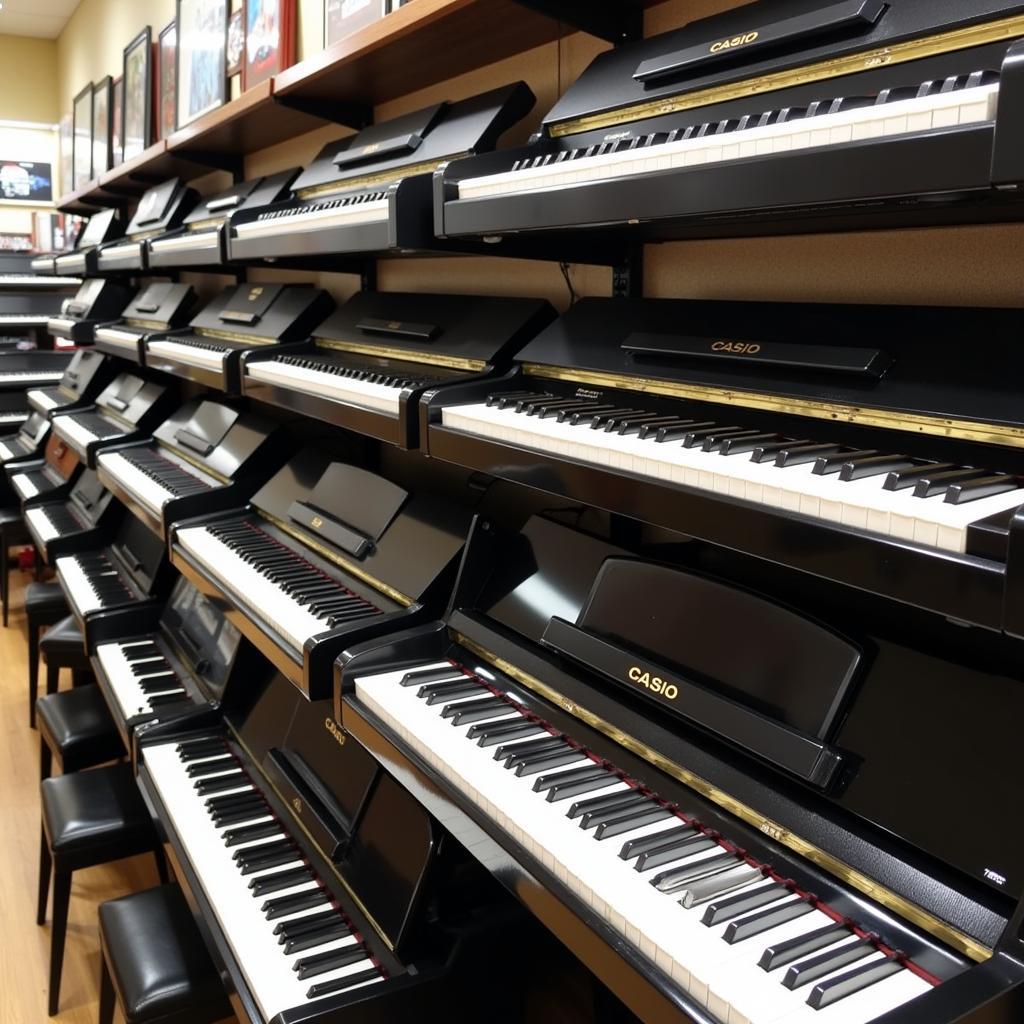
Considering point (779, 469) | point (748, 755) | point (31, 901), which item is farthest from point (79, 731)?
point (779, 469)

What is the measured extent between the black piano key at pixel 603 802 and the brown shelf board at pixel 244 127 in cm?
198

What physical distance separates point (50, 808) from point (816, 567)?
6.83 ft

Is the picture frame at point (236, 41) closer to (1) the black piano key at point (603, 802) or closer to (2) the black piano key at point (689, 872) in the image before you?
(1) the black piano key at point (603, 802)

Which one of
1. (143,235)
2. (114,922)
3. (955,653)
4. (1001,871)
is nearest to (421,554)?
(114,922)

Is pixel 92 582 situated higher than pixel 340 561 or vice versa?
pixel 340 561

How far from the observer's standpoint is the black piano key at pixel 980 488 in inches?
33.3

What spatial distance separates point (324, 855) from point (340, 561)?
62 centimetres

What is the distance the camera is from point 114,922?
1.88 meters

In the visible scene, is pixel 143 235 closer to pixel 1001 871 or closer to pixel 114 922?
pixel 114 922

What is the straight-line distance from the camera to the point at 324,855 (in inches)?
75.5

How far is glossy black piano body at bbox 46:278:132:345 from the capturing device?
461 cm

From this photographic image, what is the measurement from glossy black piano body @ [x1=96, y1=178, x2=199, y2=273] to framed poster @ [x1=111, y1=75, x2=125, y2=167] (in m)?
1.31

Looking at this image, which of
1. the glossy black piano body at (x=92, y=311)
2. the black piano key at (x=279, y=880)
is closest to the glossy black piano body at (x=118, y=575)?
the glossy black piano body at (x=92, y=311)

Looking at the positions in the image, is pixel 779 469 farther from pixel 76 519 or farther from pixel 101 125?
pixel 101 125
